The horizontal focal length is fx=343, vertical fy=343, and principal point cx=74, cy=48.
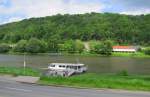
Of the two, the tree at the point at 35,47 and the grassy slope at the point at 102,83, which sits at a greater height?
the tree at the point at 35,47

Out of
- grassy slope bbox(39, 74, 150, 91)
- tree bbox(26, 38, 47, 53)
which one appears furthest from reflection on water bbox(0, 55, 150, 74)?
tree bbox(26, 38, 47, 53)

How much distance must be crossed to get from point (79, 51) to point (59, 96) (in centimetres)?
17676

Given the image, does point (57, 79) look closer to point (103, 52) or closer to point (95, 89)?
point (95, 89)

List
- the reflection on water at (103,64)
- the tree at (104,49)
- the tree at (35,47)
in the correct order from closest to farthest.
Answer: the reflection on water at (103,64), the tree at (104,49), the tree at (35,47)

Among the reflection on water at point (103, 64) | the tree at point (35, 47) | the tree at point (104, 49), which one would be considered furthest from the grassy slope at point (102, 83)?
the tree at point (35, 47)

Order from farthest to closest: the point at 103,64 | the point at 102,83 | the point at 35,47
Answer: the point at 35,47
the point at 103,64
the point at 102,83

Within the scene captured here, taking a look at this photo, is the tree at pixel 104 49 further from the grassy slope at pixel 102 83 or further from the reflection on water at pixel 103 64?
the grassy slope at pixel 102 83

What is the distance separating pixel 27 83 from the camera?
105 ft

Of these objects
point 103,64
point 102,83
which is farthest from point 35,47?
point 102,83

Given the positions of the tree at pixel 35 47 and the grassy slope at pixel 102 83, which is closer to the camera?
the grassy slope at pixel 102 83

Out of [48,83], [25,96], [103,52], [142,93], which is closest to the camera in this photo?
[25,96]

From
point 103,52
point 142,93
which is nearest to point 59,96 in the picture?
point 142,93

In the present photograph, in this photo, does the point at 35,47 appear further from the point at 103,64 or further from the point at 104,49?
the point at 103,64

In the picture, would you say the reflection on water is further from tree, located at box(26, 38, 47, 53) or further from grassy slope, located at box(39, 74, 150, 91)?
tree, located at box(26, 38, 47, 53)
